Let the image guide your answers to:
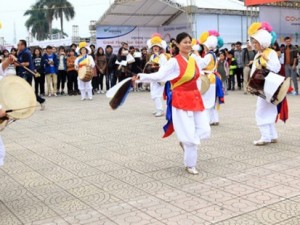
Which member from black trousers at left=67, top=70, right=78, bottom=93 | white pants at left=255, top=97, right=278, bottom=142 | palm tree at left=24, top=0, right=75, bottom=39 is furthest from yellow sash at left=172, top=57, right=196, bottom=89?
palm tree at left=24, top=0, right=75, bottom=39

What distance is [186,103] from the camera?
5.12 m

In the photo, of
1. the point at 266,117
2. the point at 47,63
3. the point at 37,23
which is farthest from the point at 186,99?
the point at 37,23

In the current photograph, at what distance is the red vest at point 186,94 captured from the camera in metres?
5.11

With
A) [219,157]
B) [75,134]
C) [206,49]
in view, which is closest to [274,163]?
[219,157]

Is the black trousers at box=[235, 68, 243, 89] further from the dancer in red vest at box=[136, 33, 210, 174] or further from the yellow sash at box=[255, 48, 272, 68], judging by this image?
the dancer in red vest at box=[136, 33, 210, 174]

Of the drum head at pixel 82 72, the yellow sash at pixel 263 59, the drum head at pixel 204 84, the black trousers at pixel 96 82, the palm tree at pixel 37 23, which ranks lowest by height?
the black trousers at pixel 96 82

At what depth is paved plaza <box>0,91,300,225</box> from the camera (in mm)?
3926

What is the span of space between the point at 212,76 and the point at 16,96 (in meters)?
4.50

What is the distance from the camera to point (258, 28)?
6.45m

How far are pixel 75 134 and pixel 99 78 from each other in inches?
322

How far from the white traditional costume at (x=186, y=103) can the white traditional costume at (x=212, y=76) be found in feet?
7.75

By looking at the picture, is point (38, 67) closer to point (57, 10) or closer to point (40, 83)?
point (40, 83)

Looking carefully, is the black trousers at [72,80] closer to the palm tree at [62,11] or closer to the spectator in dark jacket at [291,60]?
the spectator in dark jacket at [291,60]

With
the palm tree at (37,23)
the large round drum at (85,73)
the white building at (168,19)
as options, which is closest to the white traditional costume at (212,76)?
the large round drum at (85,73)
